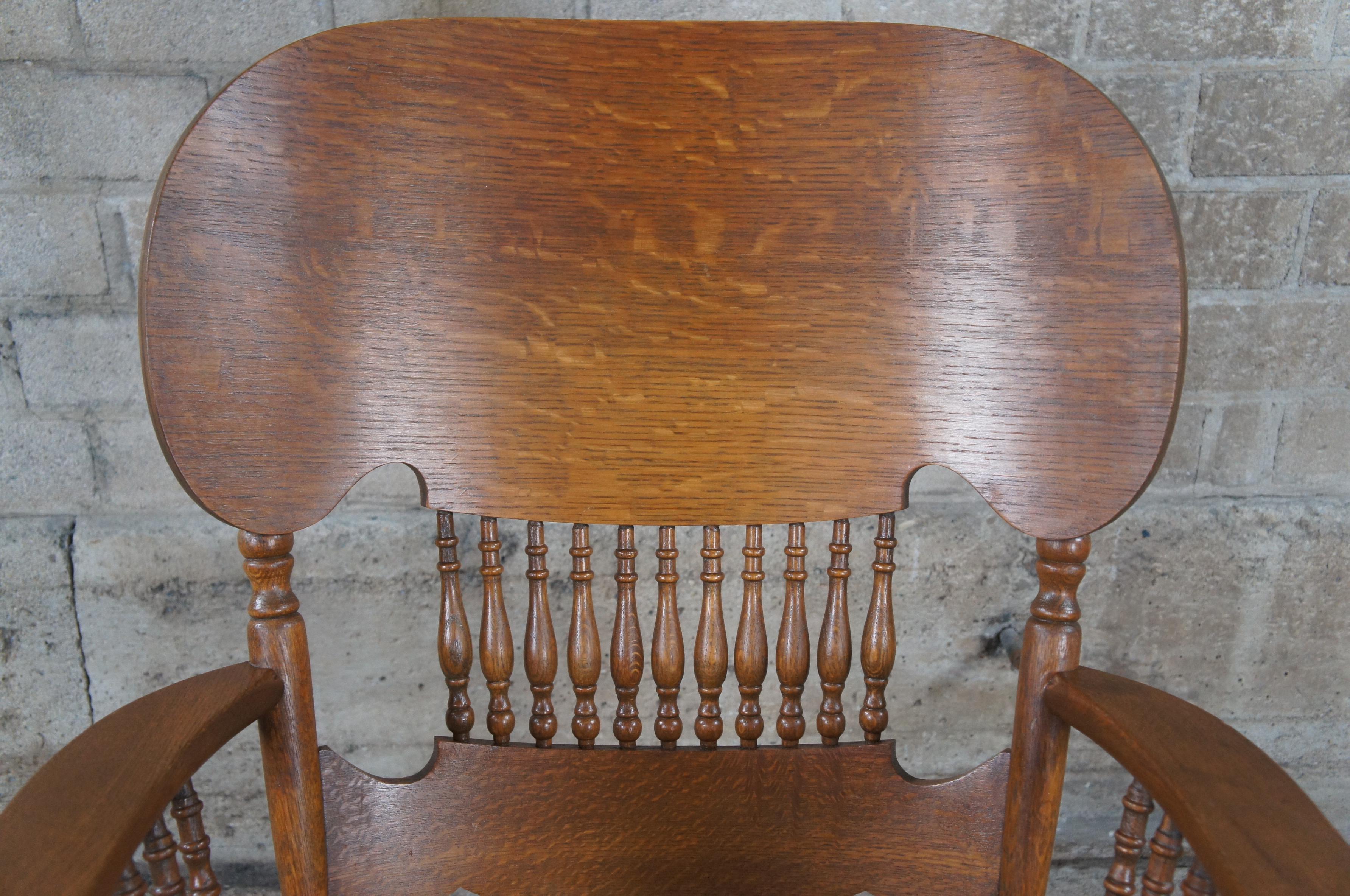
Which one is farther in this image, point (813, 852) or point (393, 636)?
point (393, 636)

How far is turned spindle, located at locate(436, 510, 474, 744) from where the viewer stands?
0.73 m

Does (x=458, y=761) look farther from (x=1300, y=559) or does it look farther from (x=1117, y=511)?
(x=1300, y=559)

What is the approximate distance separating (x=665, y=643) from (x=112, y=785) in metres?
0.38

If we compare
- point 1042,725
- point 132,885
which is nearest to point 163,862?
point 132,885

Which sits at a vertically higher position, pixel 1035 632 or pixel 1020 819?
pixel 1035 632

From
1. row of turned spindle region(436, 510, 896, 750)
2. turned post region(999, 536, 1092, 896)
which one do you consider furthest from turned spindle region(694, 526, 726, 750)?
turned post region(999, 536, 1092, 896)

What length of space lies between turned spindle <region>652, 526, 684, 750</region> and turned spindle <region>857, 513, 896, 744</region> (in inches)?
5.9

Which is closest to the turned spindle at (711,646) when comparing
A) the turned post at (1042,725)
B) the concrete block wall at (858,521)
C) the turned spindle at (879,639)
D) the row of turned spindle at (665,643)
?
the row of turned spindle at (665,643)

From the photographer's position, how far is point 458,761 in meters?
0.71

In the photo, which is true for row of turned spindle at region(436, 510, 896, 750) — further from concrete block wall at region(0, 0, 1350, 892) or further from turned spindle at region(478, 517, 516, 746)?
concrete block wall at region(0, 0, 1350, 892)

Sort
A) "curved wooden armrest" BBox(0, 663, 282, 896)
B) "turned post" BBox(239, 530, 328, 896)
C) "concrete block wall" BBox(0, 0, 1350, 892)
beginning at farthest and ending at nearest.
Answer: "concrete block wall" BBox(0, 0, 1350, 892)
"turned post" BBox(239, 530, 328, 896)
"curved wooden armrest" BBox(0, 663, 282, 896)

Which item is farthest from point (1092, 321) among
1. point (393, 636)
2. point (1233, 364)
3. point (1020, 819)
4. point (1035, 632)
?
point (393, 636)

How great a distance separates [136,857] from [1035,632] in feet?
3.70

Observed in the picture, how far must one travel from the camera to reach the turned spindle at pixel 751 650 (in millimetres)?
730
